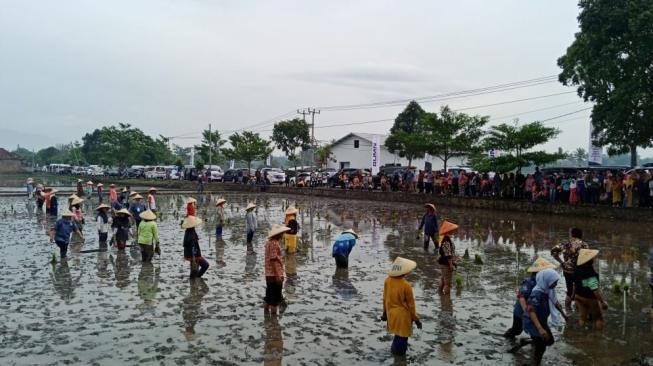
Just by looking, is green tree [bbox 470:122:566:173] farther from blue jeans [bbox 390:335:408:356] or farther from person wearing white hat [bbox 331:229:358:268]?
blue jeans [bbox 390:335:408:356]

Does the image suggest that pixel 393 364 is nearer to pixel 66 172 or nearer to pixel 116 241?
pixel 116 241

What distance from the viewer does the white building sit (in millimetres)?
59312

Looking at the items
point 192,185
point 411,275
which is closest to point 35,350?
point 411,275

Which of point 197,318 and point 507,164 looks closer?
point 197,318

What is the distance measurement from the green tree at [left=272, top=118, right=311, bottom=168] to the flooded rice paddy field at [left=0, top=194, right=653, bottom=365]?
4243 cm

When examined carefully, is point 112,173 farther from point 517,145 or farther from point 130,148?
point 517,145

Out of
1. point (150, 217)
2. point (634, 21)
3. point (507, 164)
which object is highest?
point (634, 21)

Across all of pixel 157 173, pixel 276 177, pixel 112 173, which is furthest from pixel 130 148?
pixel 276 177

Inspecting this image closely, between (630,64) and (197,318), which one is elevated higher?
(630,64)

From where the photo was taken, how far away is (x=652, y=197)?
74.0 ft

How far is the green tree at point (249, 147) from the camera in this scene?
57875mm

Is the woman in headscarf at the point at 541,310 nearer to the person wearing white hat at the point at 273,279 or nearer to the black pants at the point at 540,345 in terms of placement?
the black pants at the point at 540,345

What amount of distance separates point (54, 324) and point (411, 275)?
24.0 feet

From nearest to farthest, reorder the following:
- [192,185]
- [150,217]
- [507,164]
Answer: [150,217]
[507,164]
[192,185]
